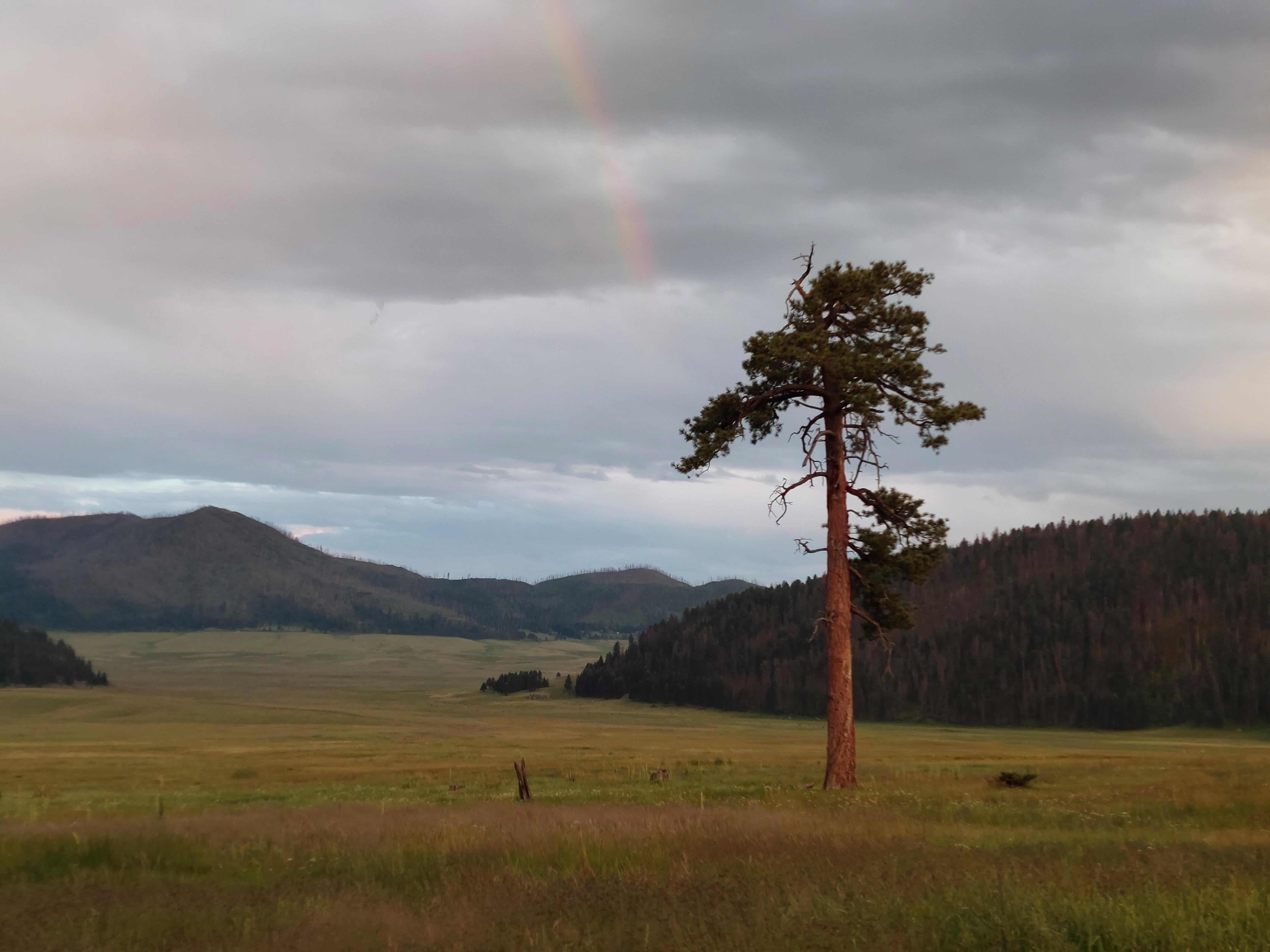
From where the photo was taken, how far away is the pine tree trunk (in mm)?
28359

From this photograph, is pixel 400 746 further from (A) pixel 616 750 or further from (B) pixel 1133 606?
(B) pixel 1133 606

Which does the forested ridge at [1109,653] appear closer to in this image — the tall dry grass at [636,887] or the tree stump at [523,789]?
the tree stump at [523,789]

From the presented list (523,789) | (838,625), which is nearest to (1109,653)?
(838,625)

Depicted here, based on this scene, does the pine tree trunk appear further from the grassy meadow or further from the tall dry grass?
the tall dry grass

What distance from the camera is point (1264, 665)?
146 m

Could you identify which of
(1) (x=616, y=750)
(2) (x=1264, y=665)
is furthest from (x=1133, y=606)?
(1) (x=616, y=750)

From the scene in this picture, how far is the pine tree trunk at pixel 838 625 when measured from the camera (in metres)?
28.4

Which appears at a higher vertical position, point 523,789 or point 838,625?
point 838,625

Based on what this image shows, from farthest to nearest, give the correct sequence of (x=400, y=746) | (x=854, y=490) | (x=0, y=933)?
(x=400, y=746) → (x=854, y=490) → (x=0, y=933)

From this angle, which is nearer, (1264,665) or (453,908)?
(453,908)

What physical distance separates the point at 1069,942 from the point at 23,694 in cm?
19955

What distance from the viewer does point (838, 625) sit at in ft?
92.7

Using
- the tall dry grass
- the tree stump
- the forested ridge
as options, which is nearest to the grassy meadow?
the tall dry grass

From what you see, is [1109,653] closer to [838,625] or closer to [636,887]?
[838,625]
